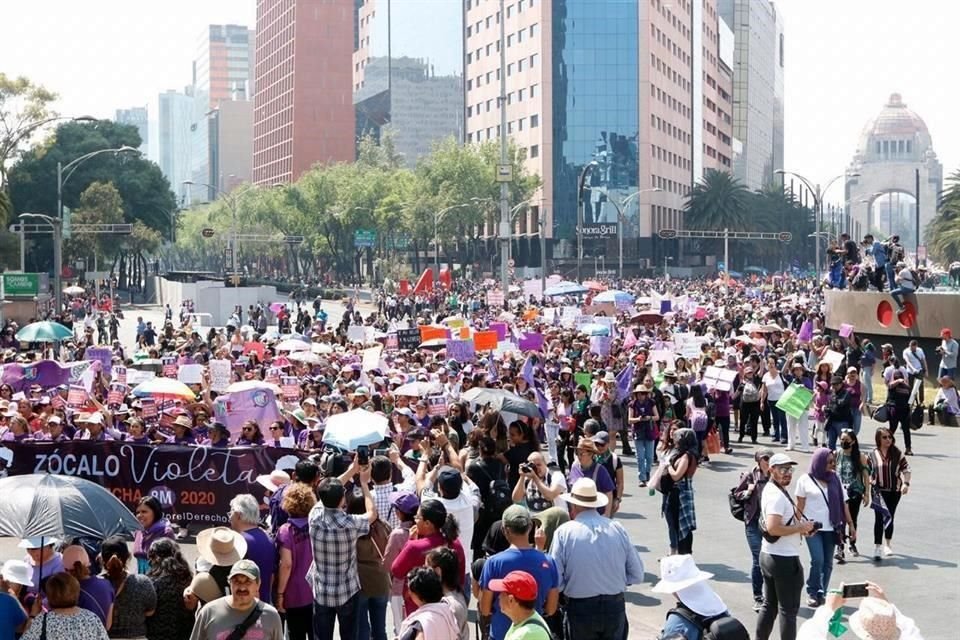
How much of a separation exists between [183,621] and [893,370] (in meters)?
17.1

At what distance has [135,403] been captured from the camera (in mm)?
18812

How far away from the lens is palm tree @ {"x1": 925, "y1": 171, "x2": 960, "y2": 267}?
7075cm

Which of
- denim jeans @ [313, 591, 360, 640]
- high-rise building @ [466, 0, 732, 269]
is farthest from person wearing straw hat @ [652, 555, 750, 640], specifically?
high-rise building @ [466, 0, 732, 269]

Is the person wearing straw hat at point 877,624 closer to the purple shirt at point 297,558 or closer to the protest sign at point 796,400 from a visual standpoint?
the purple shirt at point 297,558

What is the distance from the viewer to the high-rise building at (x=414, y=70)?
158m

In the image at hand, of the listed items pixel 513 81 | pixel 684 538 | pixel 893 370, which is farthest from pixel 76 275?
pixel 684 538

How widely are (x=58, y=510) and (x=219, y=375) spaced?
552 inches

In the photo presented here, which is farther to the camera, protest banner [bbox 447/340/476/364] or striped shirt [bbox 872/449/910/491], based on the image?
protest banner [bbox 447/340/476/364]

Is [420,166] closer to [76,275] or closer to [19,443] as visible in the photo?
[76,275]

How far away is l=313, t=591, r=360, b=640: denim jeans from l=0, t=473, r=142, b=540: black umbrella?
4.49 ft

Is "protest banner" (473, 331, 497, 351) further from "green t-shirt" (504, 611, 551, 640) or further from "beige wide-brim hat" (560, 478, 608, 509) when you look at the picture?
"green t-shirt" (504, 611, 551, 640)

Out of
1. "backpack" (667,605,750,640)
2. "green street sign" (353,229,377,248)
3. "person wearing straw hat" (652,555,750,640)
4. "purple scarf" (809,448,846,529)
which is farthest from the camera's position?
"green street sign" (353,229,377,248)

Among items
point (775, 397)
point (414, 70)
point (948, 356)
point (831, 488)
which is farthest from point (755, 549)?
point (414, 70)

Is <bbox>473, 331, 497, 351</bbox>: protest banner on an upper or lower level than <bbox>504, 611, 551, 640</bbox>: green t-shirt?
upper
